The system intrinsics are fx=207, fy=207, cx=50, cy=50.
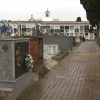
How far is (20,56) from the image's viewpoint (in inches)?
192

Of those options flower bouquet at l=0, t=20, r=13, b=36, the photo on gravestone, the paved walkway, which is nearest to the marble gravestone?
the photo on gravestone

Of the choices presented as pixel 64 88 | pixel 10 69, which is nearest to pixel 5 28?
pixel 10 69

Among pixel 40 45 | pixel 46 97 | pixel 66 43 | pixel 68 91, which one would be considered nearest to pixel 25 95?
pixel 46 97

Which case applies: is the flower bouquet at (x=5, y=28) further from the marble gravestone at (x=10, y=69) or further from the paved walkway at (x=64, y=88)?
the paved walkway at (x=64, y=88)

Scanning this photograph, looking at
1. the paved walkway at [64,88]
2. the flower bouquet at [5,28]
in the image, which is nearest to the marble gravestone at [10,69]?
the paved walkway at [64,88]

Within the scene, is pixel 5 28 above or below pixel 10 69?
above

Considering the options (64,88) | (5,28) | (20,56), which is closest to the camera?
(20,56)

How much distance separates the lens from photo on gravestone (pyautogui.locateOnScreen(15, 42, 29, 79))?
4660 millimetres

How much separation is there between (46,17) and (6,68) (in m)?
63.2

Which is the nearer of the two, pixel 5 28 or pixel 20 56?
pixel 20 56

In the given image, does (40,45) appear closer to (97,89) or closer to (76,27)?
(97,89)

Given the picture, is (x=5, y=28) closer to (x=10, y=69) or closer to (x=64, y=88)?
(x=10, y=69)

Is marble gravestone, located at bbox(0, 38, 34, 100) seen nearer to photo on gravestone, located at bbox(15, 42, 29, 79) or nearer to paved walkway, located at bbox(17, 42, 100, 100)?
photo on gravestone, located at bbox(15, 42, 29, 79)

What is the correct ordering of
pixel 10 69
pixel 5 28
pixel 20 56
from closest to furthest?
pixel 10 69
pixel 20 56
pixel 5 28
